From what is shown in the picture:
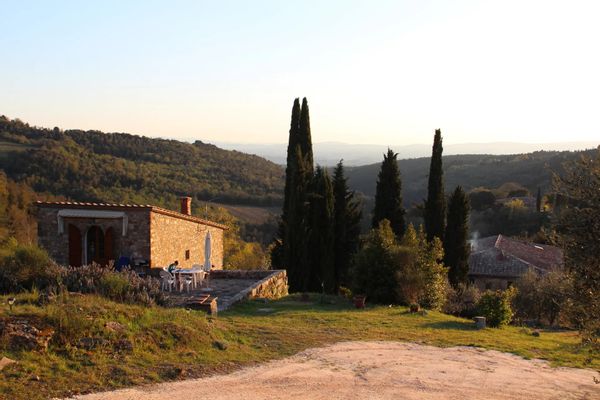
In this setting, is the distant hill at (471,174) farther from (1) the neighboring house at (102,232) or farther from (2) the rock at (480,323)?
(1) the neighboring house at (102,232)

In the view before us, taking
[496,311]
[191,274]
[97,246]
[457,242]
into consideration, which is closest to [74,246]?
[97,246]

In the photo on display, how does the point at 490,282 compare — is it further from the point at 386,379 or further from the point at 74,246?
the point at 386,379

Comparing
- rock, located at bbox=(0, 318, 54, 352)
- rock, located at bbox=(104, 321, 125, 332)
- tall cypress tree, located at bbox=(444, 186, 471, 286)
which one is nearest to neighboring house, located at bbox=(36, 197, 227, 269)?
rock, located at bbox=(104, 321, 125, 332)

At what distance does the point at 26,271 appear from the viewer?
13094mm

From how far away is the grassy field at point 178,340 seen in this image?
26.4 ft

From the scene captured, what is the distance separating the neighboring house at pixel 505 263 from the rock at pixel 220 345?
87.8 ft

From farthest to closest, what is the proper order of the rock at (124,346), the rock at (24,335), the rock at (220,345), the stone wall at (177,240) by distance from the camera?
the stone wall at (177,240)
the rock at (220,345)
the rock at (124,346)
the rock at (24,335)

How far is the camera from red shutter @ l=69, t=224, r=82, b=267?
18.6 meters

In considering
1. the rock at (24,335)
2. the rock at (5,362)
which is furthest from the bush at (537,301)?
the rock at (5,362)

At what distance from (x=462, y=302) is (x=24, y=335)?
19.1 metres

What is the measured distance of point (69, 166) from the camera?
1773 inches

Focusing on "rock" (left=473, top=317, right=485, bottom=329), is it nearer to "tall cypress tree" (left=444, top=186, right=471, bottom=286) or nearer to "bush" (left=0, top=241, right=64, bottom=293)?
"bush" (left=0, top=241, right=64, bottom=293)

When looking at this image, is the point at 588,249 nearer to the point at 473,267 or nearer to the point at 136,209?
the point at 136,209

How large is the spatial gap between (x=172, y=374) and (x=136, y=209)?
10545 millimetres
